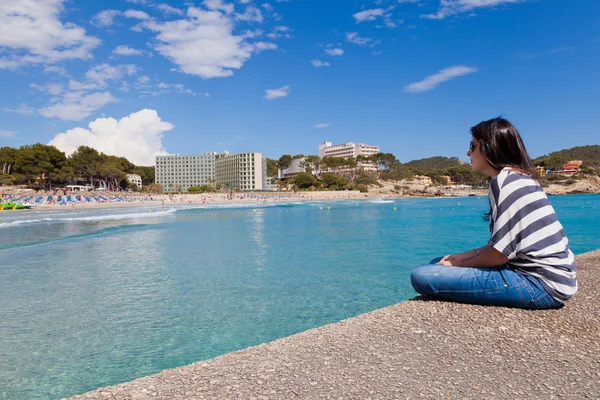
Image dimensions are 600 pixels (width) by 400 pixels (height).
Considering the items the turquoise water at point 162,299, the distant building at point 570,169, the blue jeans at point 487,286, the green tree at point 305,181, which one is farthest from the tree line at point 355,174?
the blue jeans at point 487,286

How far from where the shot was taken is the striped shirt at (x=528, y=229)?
2930 mm

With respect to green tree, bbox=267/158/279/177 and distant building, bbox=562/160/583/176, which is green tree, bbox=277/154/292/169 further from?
distant building, bbox=562/160/583/176

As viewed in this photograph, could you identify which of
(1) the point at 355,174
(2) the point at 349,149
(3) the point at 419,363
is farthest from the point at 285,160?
(3) the point at 419,363

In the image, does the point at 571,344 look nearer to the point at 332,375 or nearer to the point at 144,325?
the point at 332,375

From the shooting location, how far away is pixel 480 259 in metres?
3.24

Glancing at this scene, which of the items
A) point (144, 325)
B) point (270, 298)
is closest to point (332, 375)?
point (144, 325)

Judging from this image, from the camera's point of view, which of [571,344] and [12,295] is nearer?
[571,344]

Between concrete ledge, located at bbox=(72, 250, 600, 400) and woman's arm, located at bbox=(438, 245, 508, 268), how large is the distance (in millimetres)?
406

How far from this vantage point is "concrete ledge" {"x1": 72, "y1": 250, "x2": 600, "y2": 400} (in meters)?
2.26

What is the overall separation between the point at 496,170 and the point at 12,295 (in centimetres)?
991

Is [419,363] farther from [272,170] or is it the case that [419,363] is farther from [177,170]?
[177,170]

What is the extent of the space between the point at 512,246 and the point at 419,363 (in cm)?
120

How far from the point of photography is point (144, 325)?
6582 millimetres

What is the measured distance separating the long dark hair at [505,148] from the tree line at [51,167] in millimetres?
92263
